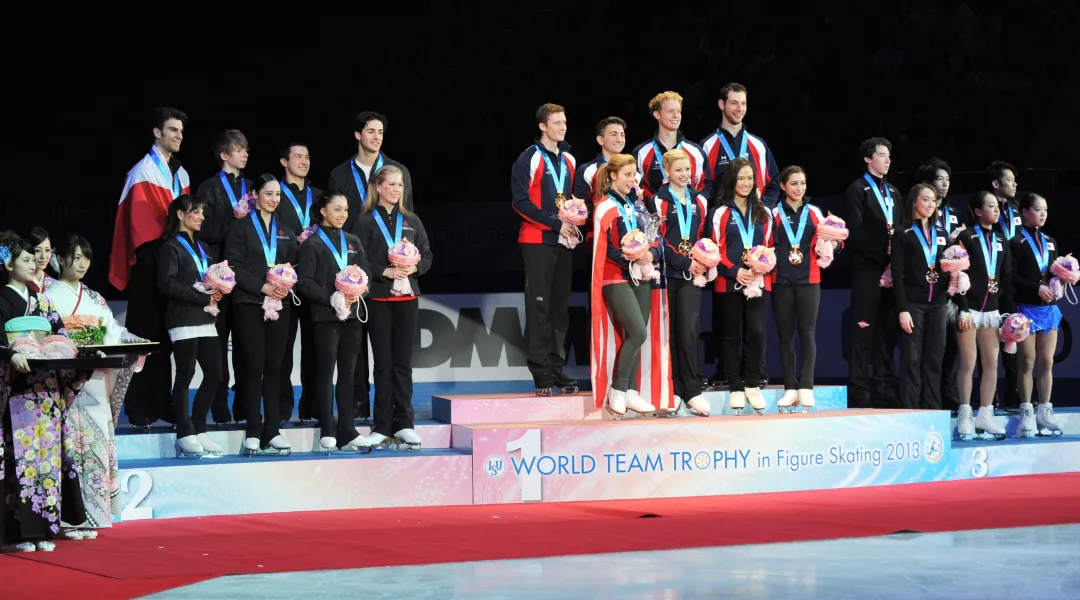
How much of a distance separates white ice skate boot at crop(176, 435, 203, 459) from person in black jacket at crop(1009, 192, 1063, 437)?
5752 mm

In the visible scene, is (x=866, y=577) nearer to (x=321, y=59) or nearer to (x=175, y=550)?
(x=175, y=550)

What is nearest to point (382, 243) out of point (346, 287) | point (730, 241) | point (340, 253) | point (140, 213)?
point (340, 253)

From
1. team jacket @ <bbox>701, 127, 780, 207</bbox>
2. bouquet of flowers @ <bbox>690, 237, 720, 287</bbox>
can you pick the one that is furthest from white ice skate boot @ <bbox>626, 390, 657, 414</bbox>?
team jacket @ <bbox>701, 127, 780, 207</bbox>

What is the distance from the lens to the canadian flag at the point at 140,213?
793cm

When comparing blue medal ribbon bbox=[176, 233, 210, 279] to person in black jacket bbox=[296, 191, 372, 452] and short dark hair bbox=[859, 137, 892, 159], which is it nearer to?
person in black jacket bbox=[296, 191, 372, 452]

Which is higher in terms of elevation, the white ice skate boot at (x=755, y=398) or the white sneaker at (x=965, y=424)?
the white ice skate boot at (x=755, y=398)

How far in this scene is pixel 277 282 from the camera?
7371 mm

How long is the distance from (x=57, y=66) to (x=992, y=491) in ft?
36.0

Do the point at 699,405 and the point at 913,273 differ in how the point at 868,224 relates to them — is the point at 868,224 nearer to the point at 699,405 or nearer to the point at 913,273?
the point at 913,273

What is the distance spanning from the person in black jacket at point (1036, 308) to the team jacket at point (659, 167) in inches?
95.7

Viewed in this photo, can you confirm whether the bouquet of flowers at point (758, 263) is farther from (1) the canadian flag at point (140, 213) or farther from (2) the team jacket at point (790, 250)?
(1) the canadian flag at point (140, 213)

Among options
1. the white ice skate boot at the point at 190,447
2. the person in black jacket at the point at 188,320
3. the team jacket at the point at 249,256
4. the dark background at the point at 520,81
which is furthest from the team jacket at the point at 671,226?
the dark background at the point at 520,81

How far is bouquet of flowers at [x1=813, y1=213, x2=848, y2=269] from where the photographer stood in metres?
8.59

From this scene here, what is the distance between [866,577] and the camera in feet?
17.3
